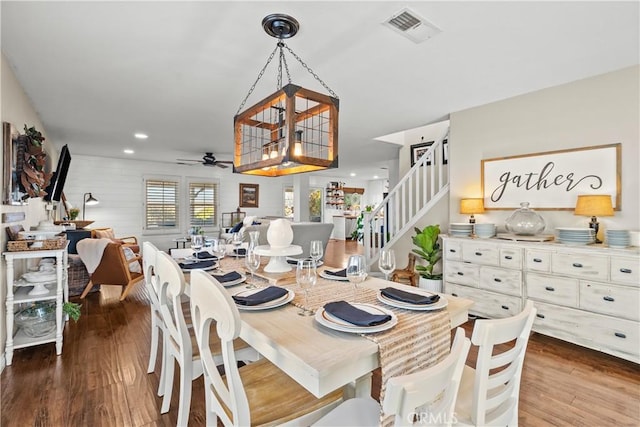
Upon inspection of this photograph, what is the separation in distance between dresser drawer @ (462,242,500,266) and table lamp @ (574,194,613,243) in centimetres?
76

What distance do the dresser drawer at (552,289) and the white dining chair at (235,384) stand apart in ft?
7.93

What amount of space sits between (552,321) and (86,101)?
5.19 meters

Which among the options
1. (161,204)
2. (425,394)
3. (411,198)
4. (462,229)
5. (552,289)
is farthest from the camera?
(161,204)

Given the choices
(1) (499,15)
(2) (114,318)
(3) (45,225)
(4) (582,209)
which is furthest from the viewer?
Answer: (2) (114,318)

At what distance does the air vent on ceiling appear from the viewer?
6.41 ft

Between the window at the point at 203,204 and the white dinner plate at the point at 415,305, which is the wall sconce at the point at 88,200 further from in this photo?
the white dinner plate at the point at 415,305

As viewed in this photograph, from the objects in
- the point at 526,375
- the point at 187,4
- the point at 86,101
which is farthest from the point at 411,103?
the point at 86,101

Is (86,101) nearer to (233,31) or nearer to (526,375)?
(233,31)

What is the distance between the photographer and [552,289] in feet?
9.16

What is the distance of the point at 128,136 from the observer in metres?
5.19

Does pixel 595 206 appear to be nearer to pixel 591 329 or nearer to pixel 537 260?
pixel 537 260

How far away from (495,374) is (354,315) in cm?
53

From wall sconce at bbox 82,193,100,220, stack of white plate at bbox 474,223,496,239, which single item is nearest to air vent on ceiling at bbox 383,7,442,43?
stack of white plate at bbox 474,223,496,239

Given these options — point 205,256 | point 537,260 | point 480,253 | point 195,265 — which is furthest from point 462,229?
point 195,265
